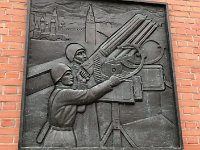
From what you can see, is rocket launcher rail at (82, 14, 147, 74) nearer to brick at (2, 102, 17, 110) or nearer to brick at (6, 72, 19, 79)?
brick at (6, 72, 19, 79)

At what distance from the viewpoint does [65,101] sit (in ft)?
8.63

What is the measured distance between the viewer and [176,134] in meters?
2.74

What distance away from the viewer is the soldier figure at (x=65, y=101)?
251cm

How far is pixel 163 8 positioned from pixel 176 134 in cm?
153

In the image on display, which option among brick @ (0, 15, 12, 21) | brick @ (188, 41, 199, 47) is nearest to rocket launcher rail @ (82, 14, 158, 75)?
brick @ (188, 41, 199, 47)

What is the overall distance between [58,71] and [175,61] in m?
1.35

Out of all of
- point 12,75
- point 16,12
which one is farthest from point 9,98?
point 16,12

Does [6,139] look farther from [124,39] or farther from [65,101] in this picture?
[124,39]

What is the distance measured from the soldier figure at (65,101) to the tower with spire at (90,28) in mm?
434

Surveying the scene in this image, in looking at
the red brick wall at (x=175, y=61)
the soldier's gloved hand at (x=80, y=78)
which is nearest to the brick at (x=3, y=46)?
the red brick wall at (x=175, y=61)

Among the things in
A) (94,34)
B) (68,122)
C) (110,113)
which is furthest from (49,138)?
(94,34)

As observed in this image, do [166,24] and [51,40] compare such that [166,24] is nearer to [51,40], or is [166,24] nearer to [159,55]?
[159,55]

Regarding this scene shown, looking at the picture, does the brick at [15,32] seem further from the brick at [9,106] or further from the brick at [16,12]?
the brick at [9,106]

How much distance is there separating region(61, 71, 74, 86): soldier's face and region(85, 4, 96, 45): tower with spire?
0.46 m
